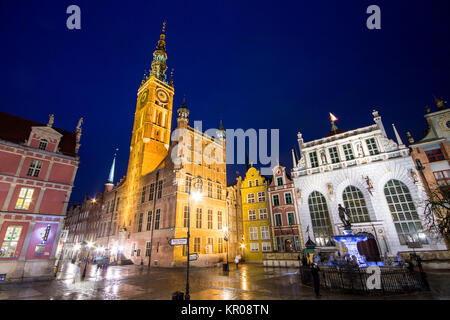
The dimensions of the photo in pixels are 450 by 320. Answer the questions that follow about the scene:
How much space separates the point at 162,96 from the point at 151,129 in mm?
11324

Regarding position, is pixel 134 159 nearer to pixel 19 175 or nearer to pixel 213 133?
pixel 213 133

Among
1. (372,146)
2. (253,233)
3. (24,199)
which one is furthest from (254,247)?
(24,199)

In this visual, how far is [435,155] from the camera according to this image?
2417 centimetres

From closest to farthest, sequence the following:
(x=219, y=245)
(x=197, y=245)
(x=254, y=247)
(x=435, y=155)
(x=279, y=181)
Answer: (x=435, y=155), (x=197, y=245), (x=219, y=245), (x=279, y=181), (x=254, y=247)

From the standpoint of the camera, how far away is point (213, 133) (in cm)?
4266

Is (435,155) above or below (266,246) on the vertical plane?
above

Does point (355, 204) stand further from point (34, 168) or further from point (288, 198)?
point (34, 168)

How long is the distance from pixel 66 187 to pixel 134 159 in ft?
69.3

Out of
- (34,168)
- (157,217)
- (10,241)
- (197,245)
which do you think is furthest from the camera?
(157,217)

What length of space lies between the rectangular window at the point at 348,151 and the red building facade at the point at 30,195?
38.0 meters

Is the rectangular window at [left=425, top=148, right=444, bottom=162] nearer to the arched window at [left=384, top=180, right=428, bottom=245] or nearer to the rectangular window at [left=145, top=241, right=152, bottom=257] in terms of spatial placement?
the arched window at [left=384, top=180, right=428, bottom=245]

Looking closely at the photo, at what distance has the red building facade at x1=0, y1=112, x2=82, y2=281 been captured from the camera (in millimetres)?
17938

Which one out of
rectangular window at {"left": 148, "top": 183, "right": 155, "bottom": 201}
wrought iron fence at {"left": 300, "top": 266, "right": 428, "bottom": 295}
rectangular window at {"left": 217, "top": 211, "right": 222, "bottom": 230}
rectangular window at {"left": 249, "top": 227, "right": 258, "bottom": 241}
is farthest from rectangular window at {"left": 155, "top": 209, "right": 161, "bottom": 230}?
wrought iron fence at {"left": 300, "top": 266, "right": 428, "bottom": 295}

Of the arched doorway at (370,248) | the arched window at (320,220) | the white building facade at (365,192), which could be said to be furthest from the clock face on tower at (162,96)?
the arched doorway at (370,248)
